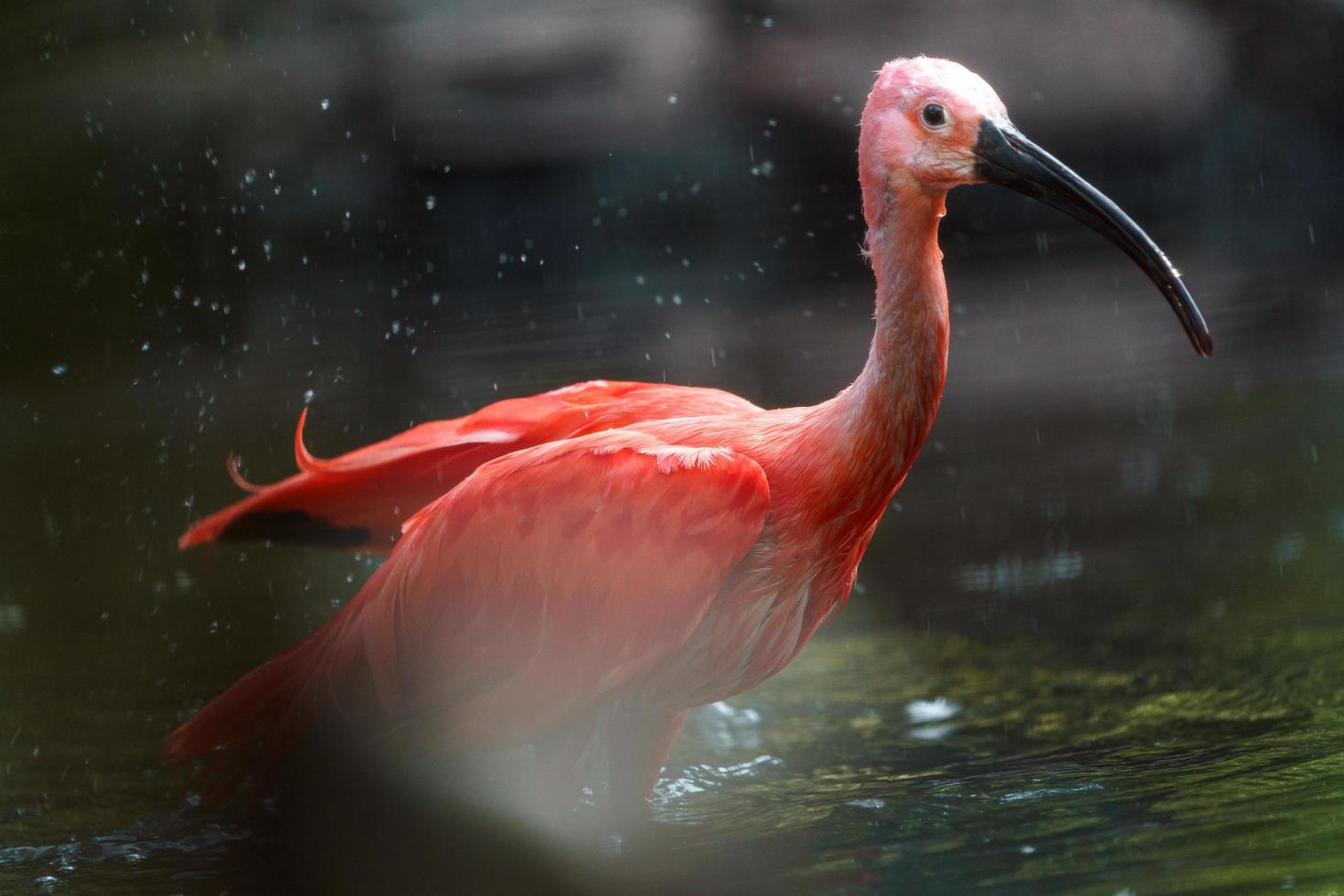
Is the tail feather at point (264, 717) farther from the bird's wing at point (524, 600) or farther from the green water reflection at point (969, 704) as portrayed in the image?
the green water reflection at point (969, 704)

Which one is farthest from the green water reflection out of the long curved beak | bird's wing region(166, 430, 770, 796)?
the long curved beak

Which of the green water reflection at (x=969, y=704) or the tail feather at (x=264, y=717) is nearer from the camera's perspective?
the green water reflection at (x=969, y=704)

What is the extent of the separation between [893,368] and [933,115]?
0.45 meters

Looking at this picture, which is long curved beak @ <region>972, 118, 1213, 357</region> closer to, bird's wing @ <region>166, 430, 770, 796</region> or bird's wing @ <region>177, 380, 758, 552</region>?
bird's wing @ <region>166, 430, 770, 796</region>

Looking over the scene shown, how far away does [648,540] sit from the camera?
2.73m

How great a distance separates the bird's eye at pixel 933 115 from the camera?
2619 millimetres

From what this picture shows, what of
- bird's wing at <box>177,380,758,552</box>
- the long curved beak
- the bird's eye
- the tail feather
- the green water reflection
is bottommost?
the green water reflection

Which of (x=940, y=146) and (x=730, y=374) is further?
(x=730, y=374)

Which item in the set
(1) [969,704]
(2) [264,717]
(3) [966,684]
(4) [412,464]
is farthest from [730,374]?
(2) [264,717]

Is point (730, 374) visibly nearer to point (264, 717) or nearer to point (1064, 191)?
point (264, 717)

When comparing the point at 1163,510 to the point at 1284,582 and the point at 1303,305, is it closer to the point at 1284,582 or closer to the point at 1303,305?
the point at 1284,582

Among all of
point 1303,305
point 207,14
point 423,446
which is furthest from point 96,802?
point 207,14

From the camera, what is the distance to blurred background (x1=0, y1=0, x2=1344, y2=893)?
2.95m

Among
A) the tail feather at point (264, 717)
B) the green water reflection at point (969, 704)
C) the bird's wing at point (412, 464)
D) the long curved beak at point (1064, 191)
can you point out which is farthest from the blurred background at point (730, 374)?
the long curved beak at point (1064, 191)
